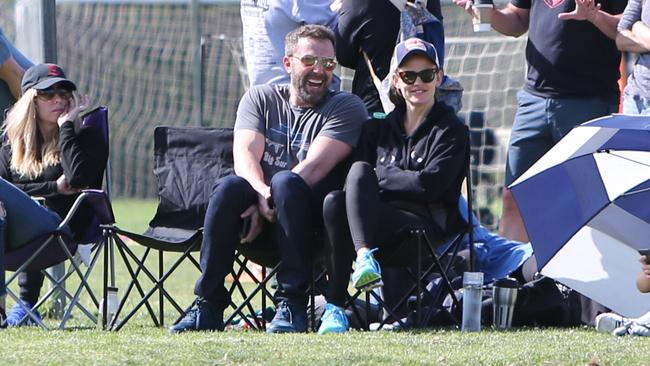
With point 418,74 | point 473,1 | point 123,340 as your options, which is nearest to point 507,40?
point 473,1

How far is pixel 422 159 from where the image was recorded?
6.53 metres

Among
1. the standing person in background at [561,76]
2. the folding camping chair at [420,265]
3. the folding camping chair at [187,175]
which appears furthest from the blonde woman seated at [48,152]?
the standing person in background at [561,76]

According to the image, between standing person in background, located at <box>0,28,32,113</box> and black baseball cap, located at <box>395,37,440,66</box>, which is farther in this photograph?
standing person in background, located at <box>0,28,32,113</box>

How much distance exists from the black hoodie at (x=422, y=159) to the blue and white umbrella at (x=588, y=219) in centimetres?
35

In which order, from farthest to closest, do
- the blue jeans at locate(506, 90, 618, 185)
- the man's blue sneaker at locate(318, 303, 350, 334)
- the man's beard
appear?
the blue jeans at locate(506, 90, 618, 185) < the man's beard < the man's blue sneaker at locate(318, 303, 350, 334)

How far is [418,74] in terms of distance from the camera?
668 centimetres

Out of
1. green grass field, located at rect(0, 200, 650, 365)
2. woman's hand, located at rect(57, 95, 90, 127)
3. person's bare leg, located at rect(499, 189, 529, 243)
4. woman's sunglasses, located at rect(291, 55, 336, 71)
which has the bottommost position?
green grass field, located at rect(0, 200, 650, 365)

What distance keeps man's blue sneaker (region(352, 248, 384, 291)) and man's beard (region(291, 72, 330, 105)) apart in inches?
42.6

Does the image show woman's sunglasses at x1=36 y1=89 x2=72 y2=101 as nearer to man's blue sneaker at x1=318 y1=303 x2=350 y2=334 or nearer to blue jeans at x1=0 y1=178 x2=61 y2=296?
blue jeans at x1=0 y1=178 x2=61 y2=296

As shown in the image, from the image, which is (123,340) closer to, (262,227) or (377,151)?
Answer: (262,227)

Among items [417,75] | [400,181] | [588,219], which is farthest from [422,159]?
[588,219]

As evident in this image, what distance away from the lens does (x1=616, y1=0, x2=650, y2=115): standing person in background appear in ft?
22.7

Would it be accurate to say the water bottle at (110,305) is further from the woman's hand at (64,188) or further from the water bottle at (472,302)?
the water bottle at (472,302)

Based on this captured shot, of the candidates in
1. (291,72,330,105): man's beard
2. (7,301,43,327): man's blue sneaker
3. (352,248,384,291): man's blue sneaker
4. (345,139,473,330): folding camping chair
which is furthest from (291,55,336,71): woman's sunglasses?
(7,301,43,327): man's blue sneaker
